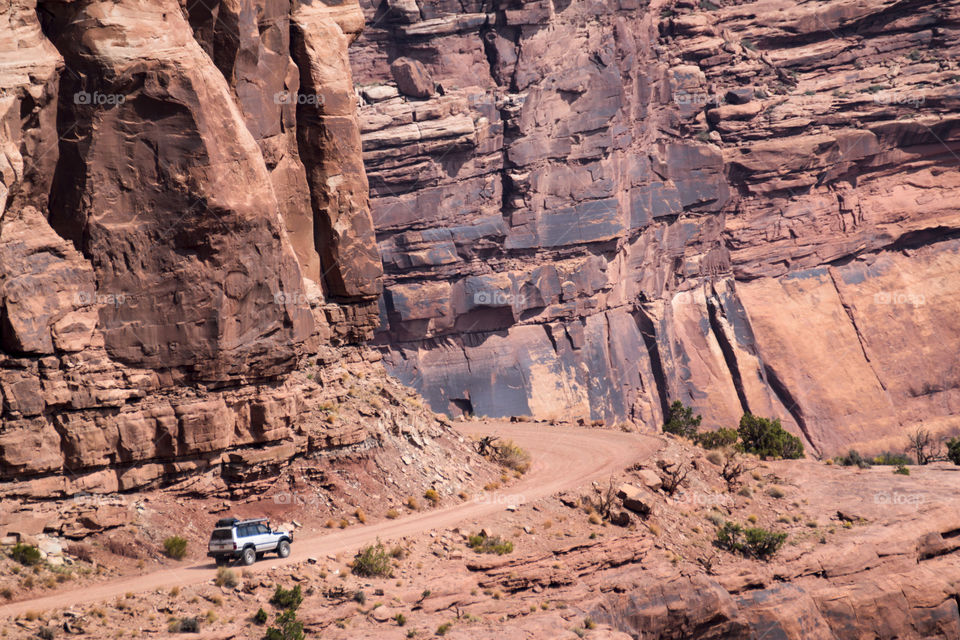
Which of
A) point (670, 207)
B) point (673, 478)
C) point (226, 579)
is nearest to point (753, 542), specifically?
point (673, 478)

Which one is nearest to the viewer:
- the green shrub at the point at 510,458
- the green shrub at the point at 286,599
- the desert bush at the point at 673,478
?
the green shrub at the point at 286,599

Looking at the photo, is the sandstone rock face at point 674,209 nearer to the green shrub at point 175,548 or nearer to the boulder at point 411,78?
the boulder at point 411,78

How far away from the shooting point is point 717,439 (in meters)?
59.0

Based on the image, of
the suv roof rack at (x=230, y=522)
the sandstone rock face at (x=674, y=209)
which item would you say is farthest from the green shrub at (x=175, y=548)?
the sandstone rock face at (x=674, y=209)

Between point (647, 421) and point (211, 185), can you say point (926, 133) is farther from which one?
point (211, 185)

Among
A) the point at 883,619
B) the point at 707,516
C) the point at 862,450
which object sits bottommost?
the point at 862,450

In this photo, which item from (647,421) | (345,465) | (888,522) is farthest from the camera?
(647,421)

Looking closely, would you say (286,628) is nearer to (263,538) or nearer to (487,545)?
(263,538)

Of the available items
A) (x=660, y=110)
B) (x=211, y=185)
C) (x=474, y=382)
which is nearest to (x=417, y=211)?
(x=474, y=382)

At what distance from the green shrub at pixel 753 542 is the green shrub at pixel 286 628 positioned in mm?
19501

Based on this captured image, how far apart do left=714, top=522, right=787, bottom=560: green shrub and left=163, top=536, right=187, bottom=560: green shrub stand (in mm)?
20685

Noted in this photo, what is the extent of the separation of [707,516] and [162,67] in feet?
87.1

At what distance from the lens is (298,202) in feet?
128

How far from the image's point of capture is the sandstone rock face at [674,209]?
89.4 meters
